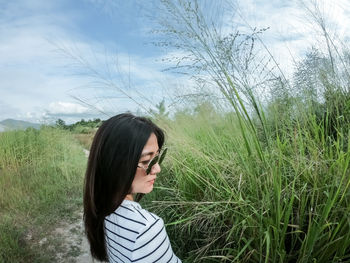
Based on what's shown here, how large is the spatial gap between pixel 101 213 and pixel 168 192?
1.40 m

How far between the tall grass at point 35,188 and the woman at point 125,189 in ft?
7.31

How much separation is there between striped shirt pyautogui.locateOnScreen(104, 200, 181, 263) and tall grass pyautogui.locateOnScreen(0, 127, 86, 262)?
2.29 metres

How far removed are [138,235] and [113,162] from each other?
0.90 ft

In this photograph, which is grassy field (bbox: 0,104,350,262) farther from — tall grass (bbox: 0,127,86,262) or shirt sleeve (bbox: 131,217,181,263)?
shirt sleeve (bbox: 131,217,181,263)

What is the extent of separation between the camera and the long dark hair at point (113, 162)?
1.12 meters

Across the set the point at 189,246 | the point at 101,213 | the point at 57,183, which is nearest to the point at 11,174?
the point at 57,183

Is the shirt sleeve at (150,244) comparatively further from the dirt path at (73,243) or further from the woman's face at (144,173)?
the dirt path at (73,243)

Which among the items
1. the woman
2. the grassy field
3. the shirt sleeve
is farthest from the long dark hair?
the grassy field

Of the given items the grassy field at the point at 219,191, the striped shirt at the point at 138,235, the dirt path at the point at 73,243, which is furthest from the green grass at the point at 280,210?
the dirt path at the point at 73,243

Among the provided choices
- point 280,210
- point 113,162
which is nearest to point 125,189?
point 113,162

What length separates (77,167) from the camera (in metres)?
6.24

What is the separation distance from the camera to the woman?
3.41ft

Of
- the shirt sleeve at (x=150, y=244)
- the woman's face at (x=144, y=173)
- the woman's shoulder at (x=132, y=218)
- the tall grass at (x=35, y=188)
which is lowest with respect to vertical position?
the tall grass at (x=35, y=188)

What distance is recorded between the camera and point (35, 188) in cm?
504
